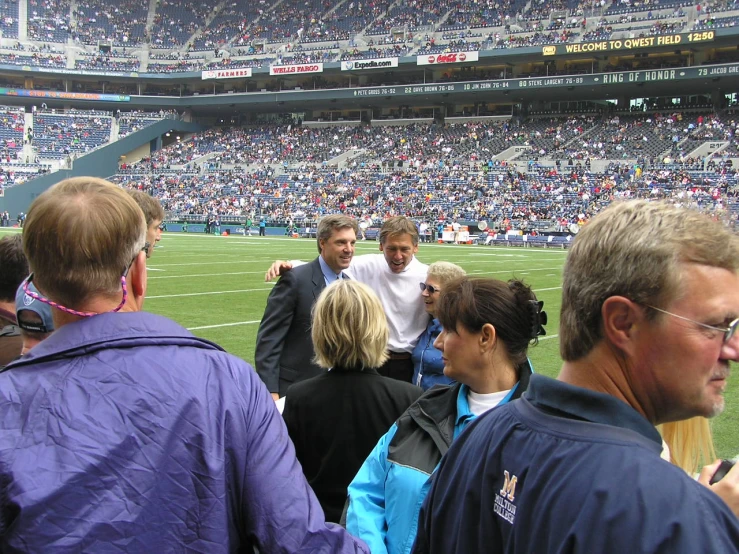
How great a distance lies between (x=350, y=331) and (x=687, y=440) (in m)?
1.50

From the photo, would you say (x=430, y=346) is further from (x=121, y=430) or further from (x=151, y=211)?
(x=121, y=430)

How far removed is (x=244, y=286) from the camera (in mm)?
17750

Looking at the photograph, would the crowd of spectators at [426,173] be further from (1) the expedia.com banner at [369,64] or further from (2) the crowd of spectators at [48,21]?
(2) the crowd of spectators at [48,21]

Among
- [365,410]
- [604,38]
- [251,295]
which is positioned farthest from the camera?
[604,38]

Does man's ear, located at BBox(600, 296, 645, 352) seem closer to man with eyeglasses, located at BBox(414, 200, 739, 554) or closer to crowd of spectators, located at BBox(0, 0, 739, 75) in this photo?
man with eyeglasses, located at BBox(414, 200, 739, 554)

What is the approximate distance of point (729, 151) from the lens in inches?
1671

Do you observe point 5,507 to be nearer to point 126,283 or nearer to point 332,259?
point 126,283

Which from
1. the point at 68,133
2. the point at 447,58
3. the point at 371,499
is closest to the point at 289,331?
the point at 371,499

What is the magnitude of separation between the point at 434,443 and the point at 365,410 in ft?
2.12

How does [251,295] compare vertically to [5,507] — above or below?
below

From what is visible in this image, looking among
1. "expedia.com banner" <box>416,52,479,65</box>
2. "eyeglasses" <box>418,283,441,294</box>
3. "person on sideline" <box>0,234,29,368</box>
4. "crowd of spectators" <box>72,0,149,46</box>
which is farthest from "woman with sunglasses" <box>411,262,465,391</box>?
"crowd of spectators" <box>72,0,149,46</box>

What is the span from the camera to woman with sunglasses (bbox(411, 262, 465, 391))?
443 cm

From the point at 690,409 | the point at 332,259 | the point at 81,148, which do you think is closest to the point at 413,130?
the point at 81,148

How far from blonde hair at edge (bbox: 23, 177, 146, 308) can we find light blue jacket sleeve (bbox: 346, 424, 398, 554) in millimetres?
1181
